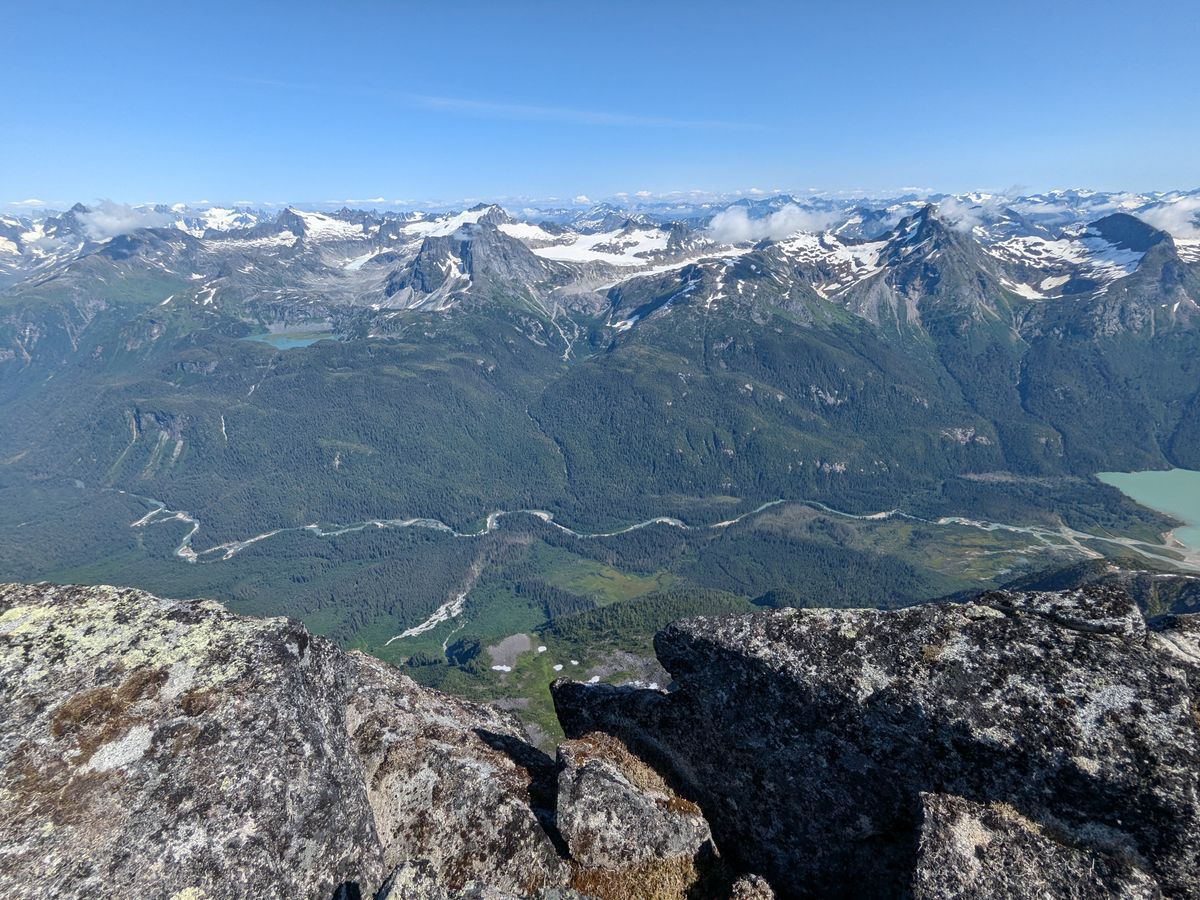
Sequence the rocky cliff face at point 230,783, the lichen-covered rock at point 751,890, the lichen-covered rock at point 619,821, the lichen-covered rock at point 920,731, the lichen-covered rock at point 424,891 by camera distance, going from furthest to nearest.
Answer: the lichen-covered rock at point 619,821, the lichen-covered rock at point 751,890, the rocky cliff face at point 230,783, the lichen-covered rock at point 920,731, the lichen-covered rock at point 424,891

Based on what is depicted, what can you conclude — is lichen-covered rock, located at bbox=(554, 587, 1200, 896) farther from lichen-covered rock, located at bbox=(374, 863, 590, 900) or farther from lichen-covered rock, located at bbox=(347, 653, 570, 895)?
lichen-covered rock, located at bbox=(374, 863, 590, 900)

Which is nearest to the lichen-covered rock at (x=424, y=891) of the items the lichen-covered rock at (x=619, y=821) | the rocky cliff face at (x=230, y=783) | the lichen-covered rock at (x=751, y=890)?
the rocky cliff face at (x=230, y=783)

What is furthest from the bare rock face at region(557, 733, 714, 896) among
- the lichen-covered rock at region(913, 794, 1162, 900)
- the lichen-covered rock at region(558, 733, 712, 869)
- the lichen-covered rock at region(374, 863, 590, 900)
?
the lichen-covered rock at region(913, 794, 1162, 900)

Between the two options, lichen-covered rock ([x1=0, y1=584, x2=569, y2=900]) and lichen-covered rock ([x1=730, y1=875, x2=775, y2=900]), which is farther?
lichen-covered rock ([x1=730, y1=875, x2=775, y2=900])

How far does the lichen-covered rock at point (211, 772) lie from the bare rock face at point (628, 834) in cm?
99

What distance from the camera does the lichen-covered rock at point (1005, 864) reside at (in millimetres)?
11672

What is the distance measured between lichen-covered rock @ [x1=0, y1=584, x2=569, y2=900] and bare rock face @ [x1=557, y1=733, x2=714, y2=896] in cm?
99

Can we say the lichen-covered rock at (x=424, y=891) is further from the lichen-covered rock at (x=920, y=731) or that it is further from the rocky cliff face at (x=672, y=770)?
the lichen-covered rock at (x=920, y=731)

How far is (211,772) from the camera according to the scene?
14.5 meters

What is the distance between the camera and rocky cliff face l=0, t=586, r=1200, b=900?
12.5m

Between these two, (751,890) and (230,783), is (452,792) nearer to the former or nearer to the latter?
(230,783)

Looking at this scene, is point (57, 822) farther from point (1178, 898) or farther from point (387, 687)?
point (1178, 898)

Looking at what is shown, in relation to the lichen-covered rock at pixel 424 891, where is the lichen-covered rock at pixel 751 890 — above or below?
below

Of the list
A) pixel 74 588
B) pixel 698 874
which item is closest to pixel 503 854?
pixel 698 874
